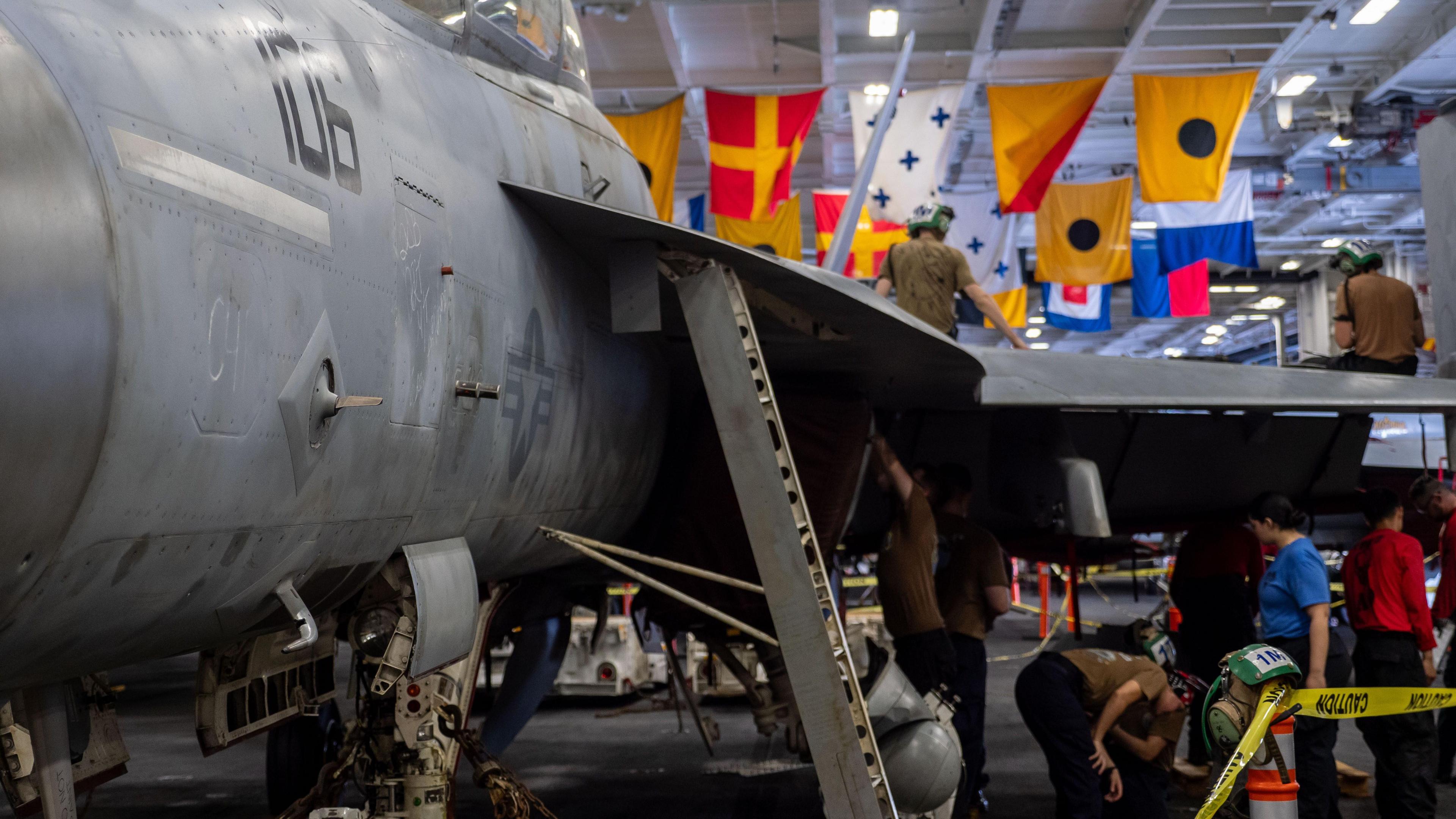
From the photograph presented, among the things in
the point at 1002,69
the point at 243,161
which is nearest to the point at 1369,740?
the point at 243,161

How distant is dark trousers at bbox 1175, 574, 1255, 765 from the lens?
25.1 feet

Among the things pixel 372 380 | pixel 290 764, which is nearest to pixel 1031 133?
pixel 290 764

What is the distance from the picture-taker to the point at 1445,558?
6.89m

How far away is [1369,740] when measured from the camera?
236 inches

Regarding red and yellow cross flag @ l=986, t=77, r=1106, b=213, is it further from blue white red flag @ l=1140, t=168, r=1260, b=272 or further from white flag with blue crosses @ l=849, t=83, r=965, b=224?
blue white red flag @ l=1140, t=168, r=1260, b=272

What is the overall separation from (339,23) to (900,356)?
118 inches

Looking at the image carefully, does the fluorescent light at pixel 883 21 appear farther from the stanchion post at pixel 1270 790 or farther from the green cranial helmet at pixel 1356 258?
the stanchion post at pixel 1270 790

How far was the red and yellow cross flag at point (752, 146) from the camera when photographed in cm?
1320

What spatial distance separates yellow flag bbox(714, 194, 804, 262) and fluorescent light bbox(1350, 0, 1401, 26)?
710cm

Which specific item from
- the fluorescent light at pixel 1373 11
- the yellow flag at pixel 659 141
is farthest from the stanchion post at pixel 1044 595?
the fluorescent light at pixel 1373 11

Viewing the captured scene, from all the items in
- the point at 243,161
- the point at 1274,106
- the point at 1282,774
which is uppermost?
the point at 1274,106

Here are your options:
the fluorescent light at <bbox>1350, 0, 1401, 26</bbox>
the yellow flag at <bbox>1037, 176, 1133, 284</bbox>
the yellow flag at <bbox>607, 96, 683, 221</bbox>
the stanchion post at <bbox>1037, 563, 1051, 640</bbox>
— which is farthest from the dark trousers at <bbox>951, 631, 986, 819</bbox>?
the fluorescent light at <bbox>1350, 0, 1401, 26</bbox>

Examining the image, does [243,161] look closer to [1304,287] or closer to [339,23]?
[339,23]

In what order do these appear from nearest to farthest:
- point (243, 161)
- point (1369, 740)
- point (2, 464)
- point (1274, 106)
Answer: point (2, 464)
point (243, 161)
point (1369, 740)
point (1274, 106)
